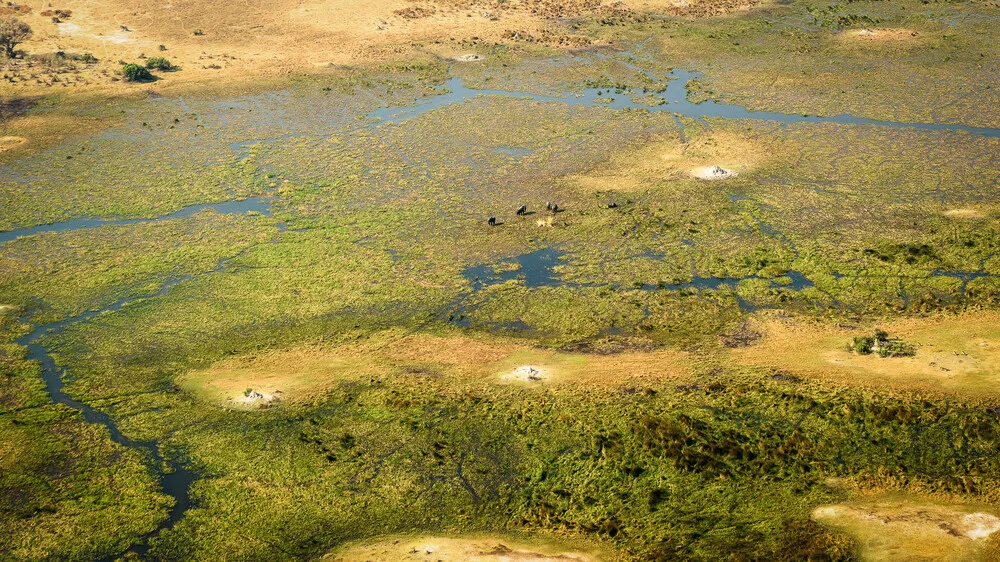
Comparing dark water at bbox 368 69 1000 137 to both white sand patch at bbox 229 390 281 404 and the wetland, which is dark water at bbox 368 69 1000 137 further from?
white sand patch at bbox 229 390 281 404

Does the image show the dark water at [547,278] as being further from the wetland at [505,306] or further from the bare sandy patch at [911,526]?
the bare sandy patch at [911,526]

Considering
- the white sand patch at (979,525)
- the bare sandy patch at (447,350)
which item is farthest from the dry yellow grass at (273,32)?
the white sand patch at (979,525)

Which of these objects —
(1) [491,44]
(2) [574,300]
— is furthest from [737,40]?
(2) [574,300]

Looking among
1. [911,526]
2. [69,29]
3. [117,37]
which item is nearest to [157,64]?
[117,37]

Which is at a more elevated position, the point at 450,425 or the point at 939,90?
the point at 939,90

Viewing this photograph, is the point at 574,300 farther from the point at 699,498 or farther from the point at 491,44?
the point at 491,44

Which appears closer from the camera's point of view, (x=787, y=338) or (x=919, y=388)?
(x=919, y=388)

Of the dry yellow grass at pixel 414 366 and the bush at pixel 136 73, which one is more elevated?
the bush at pixel 136 73
